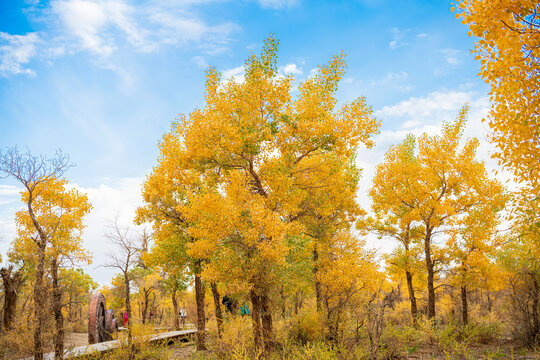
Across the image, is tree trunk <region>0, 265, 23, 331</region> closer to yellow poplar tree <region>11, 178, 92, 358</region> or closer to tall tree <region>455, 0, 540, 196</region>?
yellow poplar tree <region>11, 178, 92, 358</region>

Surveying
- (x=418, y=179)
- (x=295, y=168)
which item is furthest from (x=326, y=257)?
(x=418, y=179)

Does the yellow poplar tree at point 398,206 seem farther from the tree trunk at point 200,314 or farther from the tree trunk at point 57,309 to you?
the tree trunk at point 57,309

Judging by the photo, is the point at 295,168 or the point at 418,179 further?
the point at 418,179

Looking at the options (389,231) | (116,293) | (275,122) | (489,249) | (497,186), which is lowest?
(116,293)

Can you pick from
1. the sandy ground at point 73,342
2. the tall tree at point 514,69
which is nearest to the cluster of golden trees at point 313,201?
the tall tree at point 514,69

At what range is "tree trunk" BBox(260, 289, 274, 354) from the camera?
8.49m

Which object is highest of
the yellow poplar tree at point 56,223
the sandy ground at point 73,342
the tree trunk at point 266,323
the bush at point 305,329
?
the yellow poplar tree at point 56,223

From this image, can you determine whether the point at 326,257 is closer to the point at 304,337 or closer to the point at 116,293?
the point at 304,337

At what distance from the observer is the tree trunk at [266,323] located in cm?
849

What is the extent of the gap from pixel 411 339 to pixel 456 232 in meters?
5.27

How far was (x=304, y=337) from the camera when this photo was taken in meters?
10.9

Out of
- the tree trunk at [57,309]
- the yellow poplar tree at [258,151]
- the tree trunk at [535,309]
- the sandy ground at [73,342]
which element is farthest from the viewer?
the sandy ground at [73,342]

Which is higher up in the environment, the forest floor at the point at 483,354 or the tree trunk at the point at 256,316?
the tree trunk at the point at 256,316

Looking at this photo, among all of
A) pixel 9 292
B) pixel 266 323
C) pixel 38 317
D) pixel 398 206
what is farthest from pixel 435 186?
pixel 9 292
